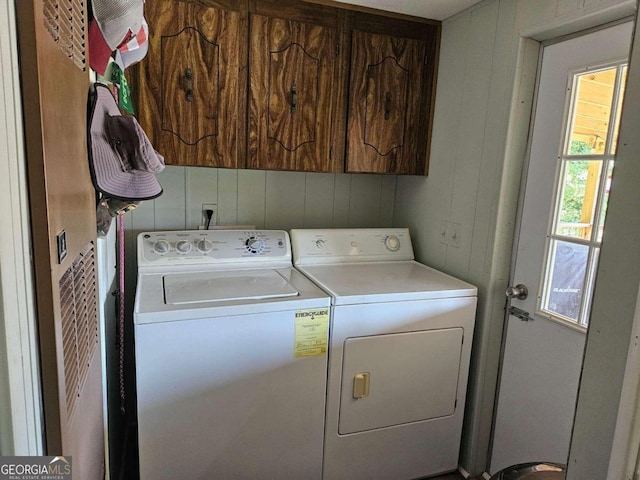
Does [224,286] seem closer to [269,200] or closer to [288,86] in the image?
[269,200]

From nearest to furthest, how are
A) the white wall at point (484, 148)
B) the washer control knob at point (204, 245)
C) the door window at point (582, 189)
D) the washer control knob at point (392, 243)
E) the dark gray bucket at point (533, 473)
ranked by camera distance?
the dark gray bucket at point (533, 473) < the door window at point (582, 189) < the white wall at point (484, 148) < the washer control knob at point (204, 245) < the washer control knob at point (392, 243)

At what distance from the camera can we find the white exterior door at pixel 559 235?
1.50 metres

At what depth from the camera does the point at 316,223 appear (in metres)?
2.53

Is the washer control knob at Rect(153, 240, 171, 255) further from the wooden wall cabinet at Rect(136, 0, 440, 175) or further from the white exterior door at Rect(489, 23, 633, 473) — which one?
the white exterior door at Rect(489, 23, 633, 473)

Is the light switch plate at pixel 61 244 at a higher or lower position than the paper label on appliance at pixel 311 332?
higher

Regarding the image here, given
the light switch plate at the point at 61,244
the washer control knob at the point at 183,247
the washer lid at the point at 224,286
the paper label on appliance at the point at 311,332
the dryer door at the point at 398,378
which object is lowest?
the dryer door at the point at 398,378

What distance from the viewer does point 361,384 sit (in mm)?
1781

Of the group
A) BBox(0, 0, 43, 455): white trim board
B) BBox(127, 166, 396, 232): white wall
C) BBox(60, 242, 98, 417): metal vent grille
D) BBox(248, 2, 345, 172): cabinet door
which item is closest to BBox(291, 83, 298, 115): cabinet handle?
BBox(248, 2, 345, 172): cabinet door

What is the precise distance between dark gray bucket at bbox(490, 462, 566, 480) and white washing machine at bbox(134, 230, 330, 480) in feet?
2.53

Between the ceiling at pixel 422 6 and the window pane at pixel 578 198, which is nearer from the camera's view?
the window pane at pixel 578 198

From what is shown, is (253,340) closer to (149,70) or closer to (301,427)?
(301,427)

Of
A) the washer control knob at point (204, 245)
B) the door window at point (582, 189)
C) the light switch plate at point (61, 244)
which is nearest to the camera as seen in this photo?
the light switch plate at point (61, 244)

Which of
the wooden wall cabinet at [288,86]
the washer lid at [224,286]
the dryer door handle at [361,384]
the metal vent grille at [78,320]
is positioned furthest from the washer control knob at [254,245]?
the metal vent grille at [78,320]

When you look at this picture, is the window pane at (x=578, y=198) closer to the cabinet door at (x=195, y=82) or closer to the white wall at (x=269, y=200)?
the white wall at (x=269, y=200)
